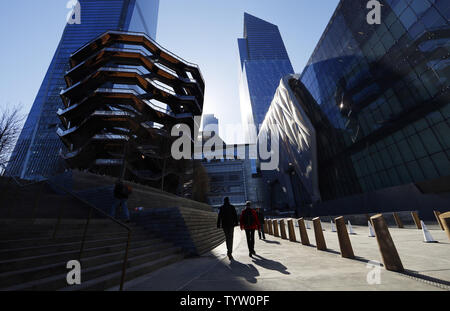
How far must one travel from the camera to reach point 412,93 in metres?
18.3

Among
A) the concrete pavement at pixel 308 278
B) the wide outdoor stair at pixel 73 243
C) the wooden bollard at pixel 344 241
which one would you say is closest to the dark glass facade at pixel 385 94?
the wooden bollard at pixel 344 241

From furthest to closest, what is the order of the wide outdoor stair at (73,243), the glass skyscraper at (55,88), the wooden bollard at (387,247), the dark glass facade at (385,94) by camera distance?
the glass skyscraper at (55,88), the dark glass facade at (385,94), the wooden bollard at (387,247), the wide outdoor stair at (73,243)

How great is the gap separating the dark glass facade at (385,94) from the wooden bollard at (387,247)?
816 inches

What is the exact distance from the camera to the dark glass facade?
16.6m

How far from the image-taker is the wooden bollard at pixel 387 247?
3307 millimetres

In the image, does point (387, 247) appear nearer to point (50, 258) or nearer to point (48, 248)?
point (50, 258)

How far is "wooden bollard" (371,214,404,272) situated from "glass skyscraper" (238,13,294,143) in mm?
99246

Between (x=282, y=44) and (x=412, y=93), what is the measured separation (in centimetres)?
14977

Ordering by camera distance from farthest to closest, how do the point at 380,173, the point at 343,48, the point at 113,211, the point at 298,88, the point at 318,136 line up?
the point at 298,88 → the point at 318,136 → the point at 343,48 → the point at 380,173 → the point at 113,211

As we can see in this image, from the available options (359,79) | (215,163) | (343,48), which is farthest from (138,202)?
(215,163)

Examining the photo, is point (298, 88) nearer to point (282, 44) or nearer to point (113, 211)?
point (113, 211)

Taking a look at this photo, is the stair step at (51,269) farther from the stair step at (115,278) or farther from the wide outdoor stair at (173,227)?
the wide outdoor stair at (173,227)

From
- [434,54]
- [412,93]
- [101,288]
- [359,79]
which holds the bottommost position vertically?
[101,288]

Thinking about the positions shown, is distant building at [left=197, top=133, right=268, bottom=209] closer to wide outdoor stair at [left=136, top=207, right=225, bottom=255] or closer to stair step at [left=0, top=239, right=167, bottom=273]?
wide outdoor stair at [left=136, top=207, right=225, bottom=255]
